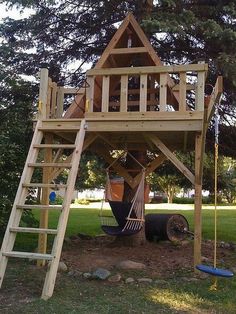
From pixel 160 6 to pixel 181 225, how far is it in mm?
5018

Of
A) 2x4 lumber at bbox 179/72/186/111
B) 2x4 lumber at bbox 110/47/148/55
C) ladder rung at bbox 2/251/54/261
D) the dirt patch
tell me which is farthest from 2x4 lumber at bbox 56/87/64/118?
ladder rung at bbox 2/251/54/261

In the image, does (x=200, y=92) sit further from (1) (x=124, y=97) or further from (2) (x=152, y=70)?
(1) (x=124, y=97)

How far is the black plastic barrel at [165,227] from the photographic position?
33.9ft

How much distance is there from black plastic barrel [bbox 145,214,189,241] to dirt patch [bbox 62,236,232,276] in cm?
22

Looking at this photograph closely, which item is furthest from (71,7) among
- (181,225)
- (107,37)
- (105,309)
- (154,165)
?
(105,309)

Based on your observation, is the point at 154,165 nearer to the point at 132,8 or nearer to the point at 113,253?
the point at 113,253

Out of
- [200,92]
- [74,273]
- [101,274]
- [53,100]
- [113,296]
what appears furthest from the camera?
[53,100]

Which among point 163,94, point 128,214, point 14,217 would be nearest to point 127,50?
point 163,94

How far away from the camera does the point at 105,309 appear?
210 inches

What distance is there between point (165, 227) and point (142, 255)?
1.59 metres

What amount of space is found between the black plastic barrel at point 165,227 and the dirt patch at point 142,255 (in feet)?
0.73

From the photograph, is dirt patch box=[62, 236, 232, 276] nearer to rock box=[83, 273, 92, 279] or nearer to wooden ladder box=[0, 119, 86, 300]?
rock box=[83, 273, 92, 279]

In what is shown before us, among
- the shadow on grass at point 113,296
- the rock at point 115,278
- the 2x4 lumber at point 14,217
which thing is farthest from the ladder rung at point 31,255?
the rock at point 115,278

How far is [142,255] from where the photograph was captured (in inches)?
349
